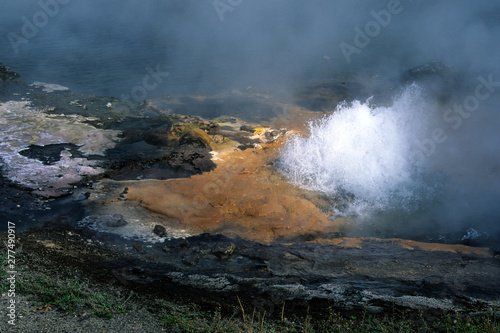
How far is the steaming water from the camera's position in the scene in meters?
5.43

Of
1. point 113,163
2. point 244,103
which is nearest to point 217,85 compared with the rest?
point 244,103

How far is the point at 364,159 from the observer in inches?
257

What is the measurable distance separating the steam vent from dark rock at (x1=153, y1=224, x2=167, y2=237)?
17mm

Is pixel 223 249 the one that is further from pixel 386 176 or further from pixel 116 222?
pixel 386 176

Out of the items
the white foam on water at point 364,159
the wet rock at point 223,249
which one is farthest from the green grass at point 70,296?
the white foam on water at point 364,159

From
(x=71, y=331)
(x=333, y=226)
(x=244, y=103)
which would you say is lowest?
(x=71, y=331)

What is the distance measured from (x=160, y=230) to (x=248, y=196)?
4.51 feet

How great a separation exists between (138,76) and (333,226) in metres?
8.40

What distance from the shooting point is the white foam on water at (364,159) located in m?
5.96

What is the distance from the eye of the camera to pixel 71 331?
10.0 feet

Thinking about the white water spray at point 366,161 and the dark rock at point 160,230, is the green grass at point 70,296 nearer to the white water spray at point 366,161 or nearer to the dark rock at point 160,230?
the dark rock at point 160,230

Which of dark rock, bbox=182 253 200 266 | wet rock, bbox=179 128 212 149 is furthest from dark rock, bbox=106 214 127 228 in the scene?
wet rock, bbox=179 128 212 149

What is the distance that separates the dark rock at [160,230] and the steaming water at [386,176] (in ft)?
7.27

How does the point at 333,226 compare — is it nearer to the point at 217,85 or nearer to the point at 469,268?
the point at 469,268
